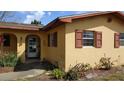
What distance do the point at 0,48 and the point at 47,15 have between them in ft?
16.1

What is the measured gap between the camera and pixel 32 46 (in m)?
17.0

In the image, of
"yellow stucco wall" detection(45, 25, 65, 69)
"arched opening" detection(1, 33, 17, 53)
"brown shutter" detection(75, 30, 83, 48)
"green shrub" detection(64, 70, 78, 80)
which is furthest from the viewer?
"arched opening" detection(1, 33, 17, 53)

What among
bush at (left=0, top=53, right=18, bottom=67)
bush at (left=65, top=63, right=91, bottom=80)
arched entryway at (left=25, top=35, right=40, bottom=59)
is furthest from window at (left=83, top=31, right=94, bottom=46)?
arched entryway at (left=25, top=35, right=40, bottom=59)

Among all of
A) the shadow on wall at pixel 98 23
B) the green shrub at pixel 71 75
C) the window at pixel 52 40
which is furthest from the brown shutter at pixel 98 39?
the window at pixel 52 40

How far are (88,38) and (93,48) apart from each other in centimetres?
62

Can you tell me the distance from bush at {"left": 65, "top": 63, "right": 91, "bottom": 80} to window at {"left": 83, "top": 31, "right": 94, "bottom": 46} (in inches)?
48.7

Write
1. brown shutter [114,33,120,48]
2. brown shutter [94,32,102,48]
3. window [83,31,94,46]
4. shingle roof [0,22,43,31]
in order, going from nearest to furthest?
window [83,31,94,46], brown shutter [94,32,102,48], brown shutter [114,33,120,48], shingle roof [0,22,43,31]

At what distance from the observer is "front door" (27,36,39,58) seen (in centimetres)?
1669

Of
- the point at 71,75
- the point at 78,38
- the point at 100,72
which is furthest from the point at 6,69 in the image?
the point at 100,72

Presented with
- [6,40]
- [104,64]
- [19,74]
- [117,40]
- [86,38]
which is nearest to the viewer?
[19,74]

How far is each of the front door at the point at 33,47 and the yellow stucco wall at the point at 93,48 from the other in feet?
19.8

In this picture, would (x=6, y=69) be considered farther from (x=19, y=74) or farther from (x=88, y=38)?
(x=88, y=38)

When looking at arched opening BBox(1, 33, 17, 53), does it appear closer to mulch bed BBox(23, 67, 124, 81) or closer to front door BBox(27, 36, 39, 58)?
front door BBox(27, 36, 39, 58)
